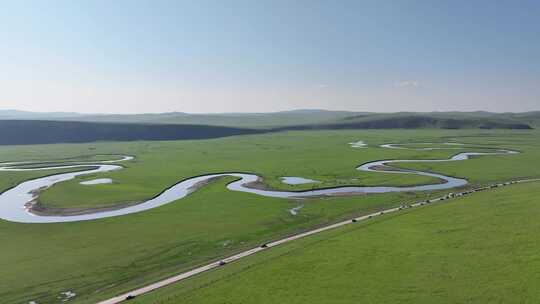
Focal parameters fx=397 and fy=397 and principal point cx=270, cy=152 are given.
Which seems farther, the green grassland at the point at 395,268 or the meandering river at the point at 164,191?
the meandering river at the point at 164,191

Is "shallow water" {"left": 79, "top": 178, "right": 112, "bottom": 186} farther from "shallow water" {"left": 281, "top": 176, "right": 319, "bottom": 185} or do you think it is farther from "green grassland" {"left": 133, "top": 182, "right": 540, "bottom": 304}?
"green grassland" {"left": 133, "top": 182, "right": 540, "bottom": 304}

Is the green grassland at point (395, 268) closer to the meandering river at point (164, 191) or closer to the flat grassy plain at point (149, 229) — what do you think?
the flat grassy plain at point (149, 229)

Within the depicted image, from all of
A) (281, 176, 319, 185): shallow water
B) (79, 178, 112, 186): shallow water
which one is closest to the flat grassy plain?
(281, 176, 319, 185): shallow water

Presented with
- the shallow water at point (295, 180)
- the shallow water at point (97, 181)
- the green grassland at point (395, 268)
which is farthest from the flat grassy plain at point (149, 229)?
the green grassland at point (395, 268)

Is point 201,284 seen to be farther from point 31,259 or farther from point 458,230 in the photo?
point 458,230

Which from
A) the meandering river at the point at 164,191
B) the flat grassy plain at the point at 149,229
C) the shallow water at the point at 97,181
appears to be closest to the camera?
the flat grassy plain at the point at 149,229

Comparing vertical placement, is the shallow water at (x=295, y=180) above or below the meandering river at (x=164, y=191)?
above

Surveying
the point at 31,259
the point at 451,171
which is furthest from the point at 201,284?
the point at 451,171

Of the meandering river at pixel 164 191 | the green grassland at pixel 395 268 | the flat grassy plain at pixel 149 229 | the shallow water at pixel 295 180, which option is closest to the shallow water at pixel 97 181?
the flat grassy plain at pixel 149 229

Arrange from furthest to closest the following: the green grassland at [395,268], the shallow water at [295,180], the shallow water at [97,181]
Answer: the shallow water at [97,181] < the shallow water at [295,180] < the green grassland at [395,268]

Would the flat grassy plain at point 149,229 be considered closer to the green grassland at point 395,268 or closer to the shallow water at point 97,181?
the shallow water at point 97,181
